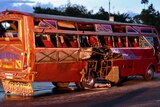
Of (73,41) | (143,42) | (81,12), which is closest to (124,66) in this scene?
(143,42)

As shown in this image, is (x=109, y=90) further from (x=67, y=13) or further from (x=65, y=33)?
(x=67, y=13)

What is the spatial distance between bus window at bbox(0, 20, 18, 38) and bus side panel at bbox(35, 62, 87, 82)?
1407mm

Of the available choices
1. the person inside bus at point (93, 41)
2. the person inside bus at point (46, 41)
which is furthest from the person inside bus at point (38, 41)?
the person inside bus at point (93, 41)

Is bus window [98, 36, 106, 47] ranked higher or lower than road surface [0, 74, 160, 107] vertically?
higher

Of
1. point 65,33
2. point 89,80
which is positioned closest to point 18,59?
point 65,33

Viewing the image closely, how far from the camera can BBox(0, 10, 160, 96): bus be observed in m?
14.9

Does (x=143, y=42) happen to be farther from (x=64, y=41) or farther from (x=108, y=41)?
(x=64, y=41)

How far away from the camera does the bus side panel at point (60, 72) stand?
15.1 meters

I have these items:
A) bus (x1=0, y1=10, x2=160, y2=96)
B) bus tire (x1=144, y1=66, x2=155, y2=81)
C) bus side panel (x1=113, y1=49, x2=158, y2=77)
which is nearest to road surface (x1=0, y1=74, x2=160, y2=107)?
bus (x1=0, y1=10, x2=160, y2=96)

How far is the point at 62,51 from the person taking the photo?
1602cm

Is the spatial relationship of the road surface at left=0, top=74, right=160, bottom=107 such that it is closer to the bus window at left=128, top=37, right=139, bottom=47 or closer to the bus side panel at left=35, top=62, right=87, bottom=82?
the bus side panel at left=35, top=62, right=87, bottom=82

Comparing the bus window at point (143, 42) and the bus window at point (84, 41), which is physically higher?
the bus window at point (84, 41)

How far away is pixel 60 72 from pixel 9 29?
232cm

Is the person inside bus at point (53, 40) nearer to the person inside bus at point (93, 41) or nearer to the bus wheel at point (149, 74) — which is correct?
the person inside bus at point (93, 41)
